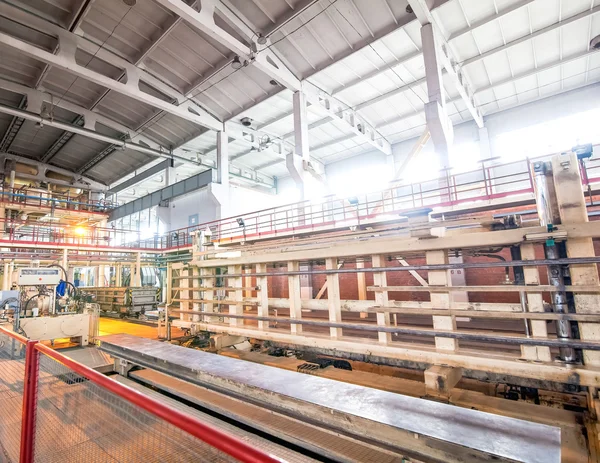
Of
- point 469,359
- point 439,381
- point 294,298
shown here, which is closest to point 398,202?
point 294,298

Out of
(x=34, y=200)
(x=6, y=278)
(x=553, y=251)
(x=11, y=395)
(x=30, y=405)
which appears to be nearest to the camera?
(x=30, y=405)

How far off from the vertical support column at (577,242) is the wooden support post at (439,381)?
1.06 meters

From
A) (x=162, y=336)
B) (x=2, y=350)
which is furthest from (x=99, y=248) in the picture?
(x=2, y=350)

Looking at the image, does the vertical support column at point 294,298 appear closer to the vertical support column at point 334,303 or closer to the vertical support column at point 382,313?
the vertical support column at point 334,303

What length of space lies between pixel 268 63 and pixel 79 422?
11.9 metres

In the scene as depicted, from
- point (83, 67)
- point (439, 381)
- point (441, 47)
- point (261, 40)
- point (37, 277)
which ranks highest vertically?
point (261, 40)

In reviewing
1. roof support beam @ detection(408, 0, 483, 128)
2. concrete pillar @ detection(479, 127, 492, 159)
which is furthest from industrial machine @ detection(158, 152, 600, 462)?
concrete pillar @ detection(479, 127, 492, 159)

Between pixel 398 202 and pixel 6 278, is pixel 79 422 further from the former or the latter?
pixel 6 278

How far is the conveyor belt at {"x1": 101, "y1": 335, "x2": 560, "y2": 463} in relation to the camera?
5.06 feet

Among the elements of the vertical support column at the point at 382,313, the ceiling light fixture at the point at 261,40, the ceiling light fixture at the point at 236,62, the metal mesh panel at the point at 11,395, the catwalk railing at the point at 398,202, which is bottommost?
the metal mesh panel at the point at 11,395

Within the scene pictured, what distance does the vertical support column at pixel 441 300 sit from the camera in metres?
3.05

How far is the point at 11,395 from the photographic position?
338cm

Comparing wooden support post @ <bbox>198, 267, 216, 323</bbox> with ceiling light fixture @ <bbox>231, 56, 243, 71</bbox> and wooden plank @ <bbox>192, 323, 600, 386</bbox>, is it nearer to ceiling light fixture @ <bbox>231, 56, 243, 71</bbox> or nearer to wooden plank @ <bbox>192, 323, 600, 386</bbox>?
wooden plank @ <bbox>192, 323, 600, 386</bbox>

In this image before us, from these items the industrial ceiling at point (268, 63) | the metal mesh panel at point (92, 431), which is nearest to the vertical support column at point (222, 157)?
the industrial ceiling at point (268, 63)
